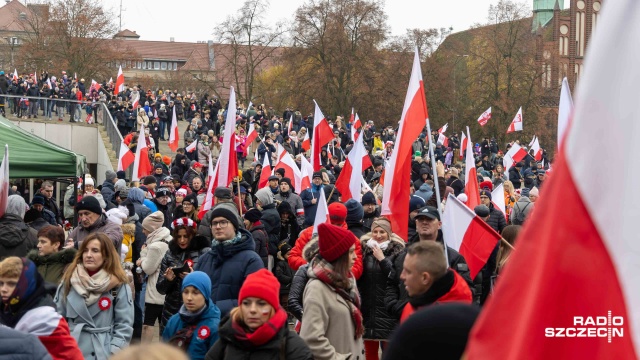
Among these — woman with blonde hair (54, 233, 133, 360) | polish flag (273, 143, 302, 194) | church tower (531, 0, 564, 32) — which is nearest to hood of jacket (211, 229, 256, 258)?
woman with blonde hair (54, 233, 133, 360)

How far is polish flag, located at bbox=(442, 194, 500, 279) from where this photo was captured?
7898 millimetres

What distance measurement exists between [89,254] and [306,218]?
7927 millimetres

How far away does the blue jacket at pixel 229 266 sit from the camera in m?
7.02

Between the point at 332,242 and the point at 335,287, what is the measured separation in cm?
26

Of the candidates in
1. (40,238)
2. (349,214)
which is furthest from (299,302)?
(349,214)

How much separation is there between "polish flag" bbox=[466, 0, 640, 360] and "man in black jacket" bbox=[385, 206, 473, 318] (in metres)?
4.54

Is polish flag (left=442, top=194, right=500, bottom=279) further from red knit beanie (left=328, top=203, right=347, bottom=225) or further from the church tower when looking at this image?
the church tower

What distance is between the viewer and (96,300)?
6.50 m

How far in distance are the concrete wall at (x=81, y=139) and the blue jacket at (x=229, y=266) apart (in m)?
26.9

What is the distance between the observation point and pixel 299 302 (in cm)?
680

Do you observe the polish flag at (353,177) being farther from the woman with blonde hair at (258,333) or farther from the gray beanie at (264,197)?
the woman with blonde hair at (258,333)

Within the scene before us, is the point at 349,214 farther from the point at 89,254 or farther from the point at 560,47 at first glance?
the point at 560,47

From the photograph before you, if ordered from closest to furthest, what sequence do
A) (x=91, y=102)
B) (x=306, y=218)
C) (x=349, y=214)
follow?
(x=349, y=214) → (x=306, y=218) → (x=91, y=102)

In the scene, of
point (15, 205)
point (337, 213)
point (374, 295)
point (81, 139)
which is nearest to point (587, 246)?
point (374, 295)
